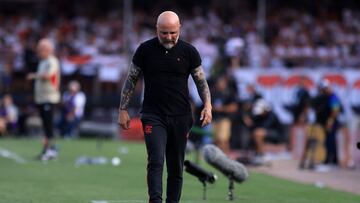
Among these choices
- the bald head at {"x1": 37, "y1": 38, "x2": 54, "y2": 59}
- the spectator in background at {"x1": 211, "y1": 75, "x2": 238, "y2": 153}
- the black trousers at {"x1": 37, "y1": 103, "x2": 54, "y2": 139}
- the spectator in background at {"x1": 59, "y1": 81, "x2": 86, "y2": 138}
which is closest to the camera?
the bald head at {"x1": 37, "y1": 38, "x2": 54, "y2": 59}

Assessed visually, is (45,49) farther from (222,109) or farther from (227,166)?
(227,166)

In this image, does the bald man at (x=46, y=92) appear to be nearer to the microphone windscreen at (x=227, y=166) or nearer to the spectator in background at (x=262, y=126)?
the spectator in background at (x=262, y=126)

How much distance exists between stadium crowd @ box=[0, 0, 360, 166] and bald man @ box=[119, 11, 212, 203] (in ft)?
46.0

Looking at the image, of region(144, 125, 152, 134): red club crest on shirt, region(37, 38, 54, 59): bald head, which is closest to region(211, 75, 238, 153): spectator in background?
region(37, 38, 54, 59): bald head

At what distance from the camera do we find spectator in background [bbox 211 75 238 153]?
2240 cm

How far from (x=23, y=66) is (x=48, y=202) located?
19.6 m

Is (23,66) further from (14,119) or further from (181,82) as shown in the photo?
(181,82)

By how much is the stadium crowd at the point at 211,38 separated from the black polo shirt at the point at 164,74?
1403 centimetres

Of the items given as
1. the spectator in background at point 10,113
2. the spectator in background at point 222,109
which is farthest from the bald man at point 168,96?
the spectator in background at point 10,113

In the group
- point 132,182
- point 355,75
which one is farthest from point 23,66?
point 132,182

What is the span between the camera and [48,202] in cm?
1095

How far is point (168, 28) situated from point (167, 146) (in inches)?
48.0

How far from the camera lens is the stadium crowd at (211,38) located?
28953mm

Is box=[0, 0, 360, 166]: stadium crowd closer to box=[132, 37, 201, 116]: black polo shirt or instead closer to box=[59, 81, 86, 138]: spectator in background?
box=[59, 81, 86, 138]: spectator in background
